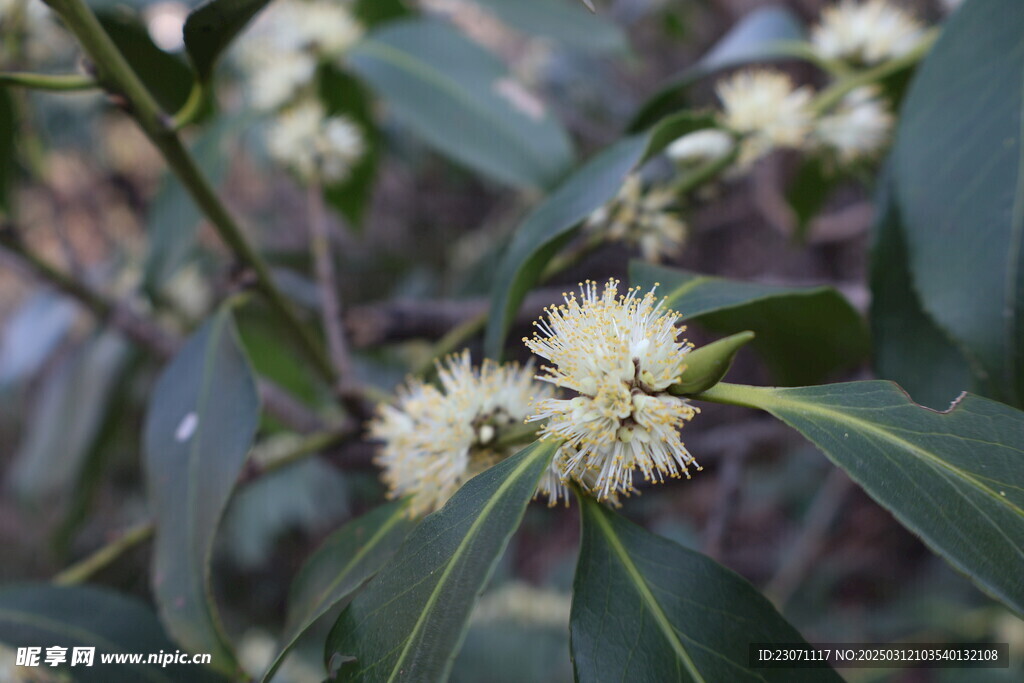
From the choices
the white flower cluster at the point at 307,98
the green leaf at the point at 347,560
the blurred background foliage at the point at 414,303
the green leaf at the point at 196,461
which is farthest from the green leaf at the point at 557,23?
the green leaf at the point at 347,560

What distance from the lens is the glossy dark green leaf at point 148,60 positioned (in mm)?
920

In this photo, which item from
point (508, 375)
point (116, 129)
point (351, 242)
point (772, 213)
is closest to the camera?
point (508, 375)

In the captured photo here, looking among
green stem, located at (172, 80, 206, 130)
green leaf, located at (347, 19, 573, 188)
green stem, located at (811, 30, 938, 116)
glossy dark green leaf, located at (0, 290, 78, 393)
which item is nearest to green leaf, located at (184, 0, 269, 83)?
green stem, located at (172, 80, 206, 130)

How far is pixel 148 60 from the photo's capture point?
937 millimetres

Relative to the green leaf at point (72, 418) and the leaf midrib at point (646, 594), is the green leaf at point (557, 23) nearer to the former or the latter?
the leaf midrib at point (646, 594)

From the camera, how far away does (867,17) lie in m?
1.00

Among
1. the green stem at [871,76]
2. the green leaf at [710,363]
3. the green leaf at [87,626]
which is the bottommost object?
the green leaf at [87,626]

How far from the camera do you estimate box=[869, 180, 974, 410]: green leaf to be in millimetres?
728

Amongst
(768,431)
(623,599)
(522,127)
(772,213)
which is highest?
(772,213)

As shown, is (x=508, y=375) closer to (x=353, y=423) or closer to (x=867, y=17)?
(x=353, y=423)

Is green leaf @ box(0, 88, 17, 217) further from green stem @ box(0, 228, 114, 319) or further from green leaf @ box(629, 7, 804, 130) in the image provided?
green leaf @ box(629, 7, 804, 130)

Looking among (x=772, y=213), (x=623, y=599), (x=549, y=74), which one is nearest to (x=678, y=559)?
(x=623, y=599)

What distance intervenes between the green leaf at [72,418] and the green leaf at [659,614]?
1210 mm

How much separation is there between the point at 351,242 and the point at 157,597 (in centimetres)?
167
